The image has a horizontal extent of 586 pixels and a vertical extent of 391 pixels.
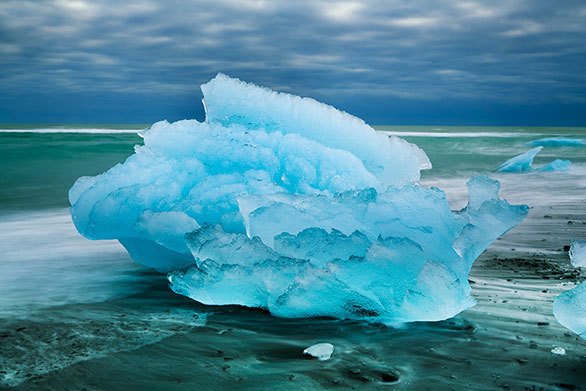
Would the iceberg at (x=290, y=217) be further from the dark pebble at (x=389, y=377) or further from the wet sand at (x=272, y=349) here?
the dark pebble at (x=389, y=377)

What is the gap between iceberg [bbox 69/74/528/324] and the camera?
2514 mm

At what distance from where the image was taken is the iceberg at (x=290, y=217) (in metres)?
2.51

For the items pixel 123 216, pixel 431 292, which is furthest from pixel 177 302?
pixel 431 292

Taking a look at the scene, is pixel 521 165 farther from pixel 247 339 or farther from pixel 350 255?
pixel 247 339

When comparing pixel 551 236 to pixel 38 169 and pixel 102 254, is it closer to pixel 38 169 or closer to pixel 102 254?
pixel 102 254

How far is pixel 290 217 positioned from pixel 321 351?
765 millimetres

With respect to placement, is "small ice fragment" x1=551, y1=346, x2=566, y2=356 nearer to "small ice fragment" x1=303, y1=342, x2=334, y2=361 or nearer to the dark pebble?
the dark pebble

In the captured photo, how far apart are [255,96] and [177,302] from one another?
1.65 metres

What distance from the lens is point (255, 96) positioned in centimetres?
395

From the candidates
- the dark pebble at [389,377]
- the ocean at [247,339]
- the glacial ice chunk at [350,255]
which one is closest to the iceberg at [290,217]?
the glacial ice chunk at [350,255]

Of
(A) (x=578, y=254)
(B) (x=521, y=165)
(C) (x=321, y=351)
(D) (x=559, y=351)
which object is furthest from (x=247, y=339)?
(B) (x=521, y=165)

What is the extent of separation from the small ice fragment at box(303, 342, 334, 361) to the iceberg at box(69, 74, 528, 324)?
1.06 feet

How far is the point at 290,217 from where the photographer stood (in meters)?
2.74

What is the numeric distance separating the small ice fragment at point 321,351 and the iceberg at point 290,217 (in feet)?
1.06
